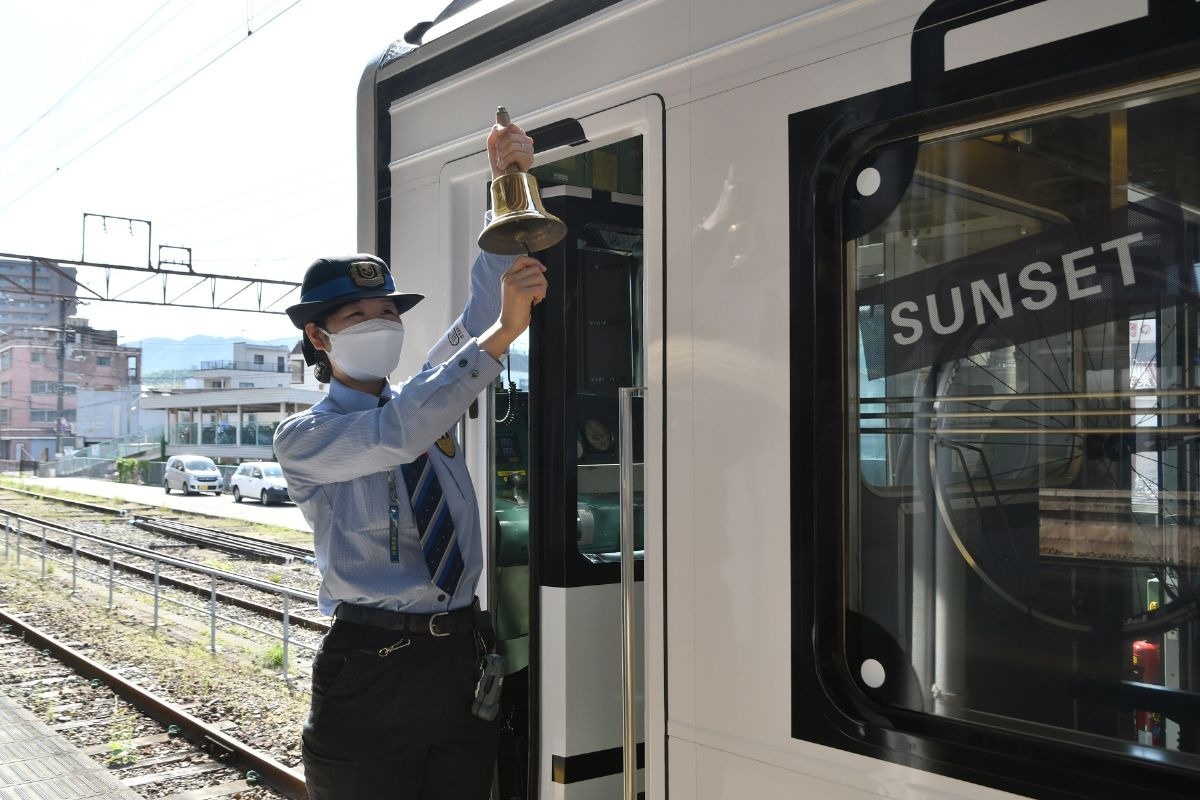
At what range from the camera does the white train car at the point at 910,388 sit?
→ 63.5 inches

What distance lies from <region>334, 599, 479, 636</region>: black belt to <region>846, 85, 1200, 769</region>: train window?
1152mm

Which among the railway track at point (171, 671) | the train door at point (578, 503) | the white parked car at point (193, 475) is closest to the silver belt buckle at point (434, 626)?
the train door at point (578, 503)

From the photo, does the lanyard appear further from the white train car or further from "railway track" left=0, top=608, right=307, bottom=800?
"railway track" left=0, top=608, right=307, bottom=800

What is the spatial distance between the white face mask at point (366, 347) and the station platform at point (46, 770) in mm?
4445

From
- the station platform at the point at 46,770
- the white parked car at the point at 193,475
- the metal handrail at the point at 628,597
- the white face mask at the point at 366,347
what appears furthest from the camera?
the white parked car at the point at 193,475

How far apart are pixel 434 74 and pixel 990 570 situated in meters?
2.19

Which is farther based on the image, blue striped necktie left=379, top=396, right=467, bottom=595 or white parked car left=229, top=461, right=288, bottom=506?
white parked car left=229, top=461, right=288, bottom=506

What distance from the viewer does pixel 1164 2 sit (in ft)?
5.14

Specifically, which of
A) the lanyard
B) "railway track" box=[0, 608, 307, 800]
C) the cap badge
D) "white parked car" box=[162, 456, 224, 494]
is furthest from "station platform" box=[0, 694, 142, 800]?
"white parked car" box=[162, 456, 224, 494]

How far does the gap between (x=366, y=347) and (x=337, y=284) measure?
180 mm

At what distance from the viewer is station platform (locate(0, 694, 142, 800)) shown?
6090 mm

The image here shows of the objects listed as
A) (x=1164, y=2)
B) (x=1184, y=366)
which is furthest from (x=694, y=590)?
(x=1164, y=2)

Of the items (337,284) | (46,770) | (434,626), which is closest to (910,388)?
(434,626)

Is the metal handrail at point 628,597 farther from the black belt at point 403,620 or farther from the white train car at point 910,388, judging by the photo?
the black belt at point 403,620
